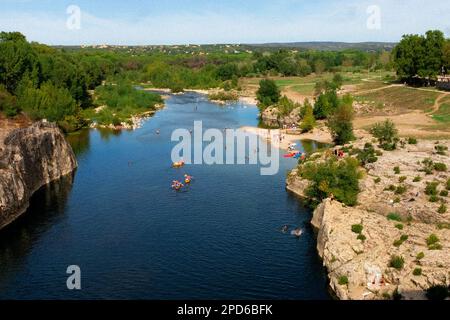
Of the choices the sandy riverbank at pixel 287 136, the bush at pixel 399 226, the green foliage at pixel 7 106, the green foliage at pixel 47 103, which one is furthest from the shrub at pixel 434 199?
the green foliage at pixel 47 103

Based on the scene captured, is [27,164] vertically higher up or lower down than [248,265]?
higher up

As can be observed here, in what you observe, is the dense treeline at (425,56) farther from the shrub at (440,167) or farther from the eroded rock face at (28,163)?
the eroded rock face at (28,163)

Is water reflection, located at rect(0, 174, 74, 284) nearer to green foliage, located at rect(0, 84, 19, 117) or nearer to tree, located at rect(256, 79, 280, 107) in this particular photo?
green foliage, located at rect(0, 84, 19, 117)

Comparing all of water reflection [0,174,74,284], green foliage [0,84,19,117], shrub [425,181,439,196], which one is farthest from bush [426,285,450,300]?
green foliage [0,84,19,117]

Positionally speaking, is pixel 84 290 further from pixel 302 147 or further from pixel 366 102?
pixel 366 102

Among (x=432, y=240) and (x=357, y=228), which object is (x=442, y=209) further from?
(x=357, y=228)

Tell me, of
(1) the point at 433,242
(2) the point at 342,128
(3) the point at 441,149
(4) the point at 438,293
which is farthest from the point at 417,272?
(2) the point at 342,128
